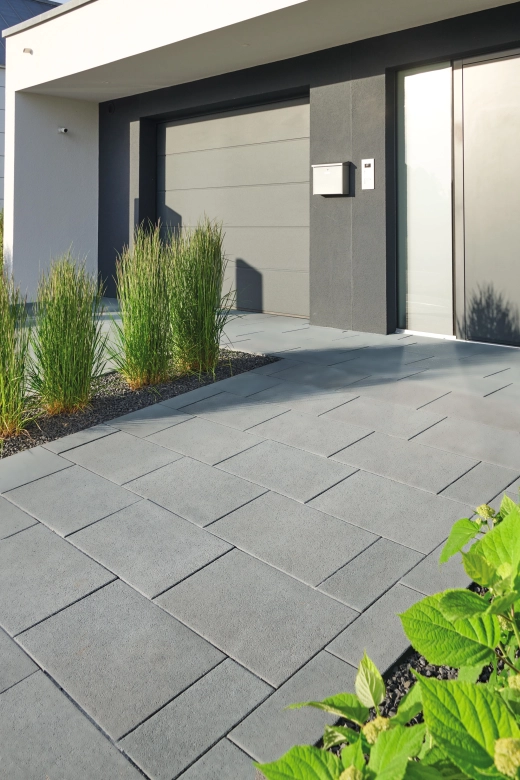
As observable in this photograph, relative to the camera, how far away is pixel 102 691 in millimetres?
1859

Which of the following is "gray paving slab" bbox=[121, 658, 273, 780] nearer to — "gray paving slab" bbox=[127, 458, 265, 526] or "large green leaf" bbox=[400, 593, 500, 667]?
"gray paving slab" bbox=[127, 458, 265, 526]

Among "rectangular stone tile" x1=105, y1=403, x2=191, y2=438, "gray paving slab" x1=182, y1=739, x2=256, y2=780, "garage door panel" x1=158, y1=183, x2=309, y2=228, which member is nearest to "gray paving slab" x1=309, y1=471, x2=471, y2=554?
"gray paving slab" x1=182, y1=739, x2=256, y2=780

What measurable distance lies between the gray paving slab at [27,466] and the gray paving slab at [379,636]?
181 centimetres

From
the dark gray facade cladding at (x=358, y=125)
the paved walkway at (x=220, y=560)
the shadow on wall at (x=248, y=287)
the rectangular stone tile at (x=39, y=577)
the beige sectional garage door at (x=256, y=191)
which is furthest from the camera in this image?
the shadow on wall at (x=248, y=287)

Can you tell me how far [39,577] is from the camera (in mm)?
2439

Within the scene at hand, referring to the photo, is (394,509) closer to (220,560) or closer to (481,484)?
(481,484)

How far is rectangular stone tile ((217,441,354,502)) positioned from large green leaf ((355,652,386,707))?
227 centimetres

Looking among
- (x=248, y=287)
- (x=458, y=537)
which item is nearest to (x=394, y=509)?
(x=458, y=537)

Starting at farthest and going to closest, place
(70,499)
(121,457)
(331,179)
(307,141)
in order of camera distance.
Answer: (307,141) → (331,179) → (121,457) → (70,499)

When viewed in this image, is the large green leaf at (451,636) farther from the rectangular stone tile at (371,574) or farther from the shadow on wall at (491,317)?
the shadow on wall at (491,317)

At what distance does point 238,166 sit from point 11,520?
616 cm

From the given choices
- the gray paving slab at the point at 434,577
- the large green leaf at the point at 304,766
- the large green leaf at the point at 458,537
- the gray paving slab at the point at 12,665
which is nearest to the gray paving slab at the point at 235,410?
the gray paving slab at the point at 434,577

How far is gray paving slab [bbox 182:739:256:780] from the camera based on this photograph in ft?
5.13

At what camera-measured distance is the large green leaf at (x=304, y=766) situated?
1.85ft
